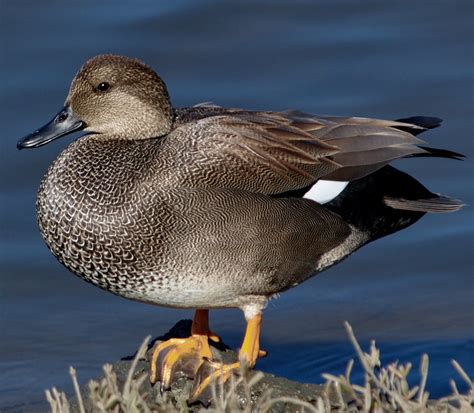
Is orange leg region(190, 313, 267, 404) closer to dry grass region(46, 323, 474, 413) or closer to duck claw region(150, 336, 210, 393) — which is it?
duck claw region(150, 336, 210, 393)

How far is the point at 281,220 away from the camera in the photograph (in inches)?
189

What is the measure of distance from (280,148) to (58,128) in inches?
35.5

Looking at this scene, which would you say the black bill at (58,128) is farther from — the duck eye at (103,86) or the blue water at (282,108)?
the blue water at (282,108)

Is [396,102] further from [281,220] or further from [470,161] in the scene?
[281,220]

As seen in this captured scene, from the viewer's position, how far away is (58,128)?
4945mm

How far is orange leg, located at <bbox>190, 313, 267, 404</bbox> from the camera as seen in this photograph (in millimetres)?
4340

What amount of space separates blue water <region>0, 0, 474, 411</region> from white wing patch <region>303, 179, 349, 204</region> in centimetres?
91

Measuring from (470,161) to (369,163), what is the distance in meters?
2.46

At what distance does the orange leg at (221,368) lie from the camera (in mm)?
4340

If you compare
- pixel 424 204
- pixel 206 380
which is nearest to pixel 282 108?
pixel 424 204

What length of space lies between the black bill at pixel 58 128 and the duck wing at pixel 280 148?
0.41 m

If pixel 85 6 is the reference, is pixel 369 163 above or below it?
below

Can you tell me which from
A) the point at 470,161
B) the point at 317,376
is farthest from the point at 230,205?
the point at 470,161

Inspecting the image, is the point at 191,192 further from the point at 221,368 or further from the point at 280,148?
the point at 221,368
